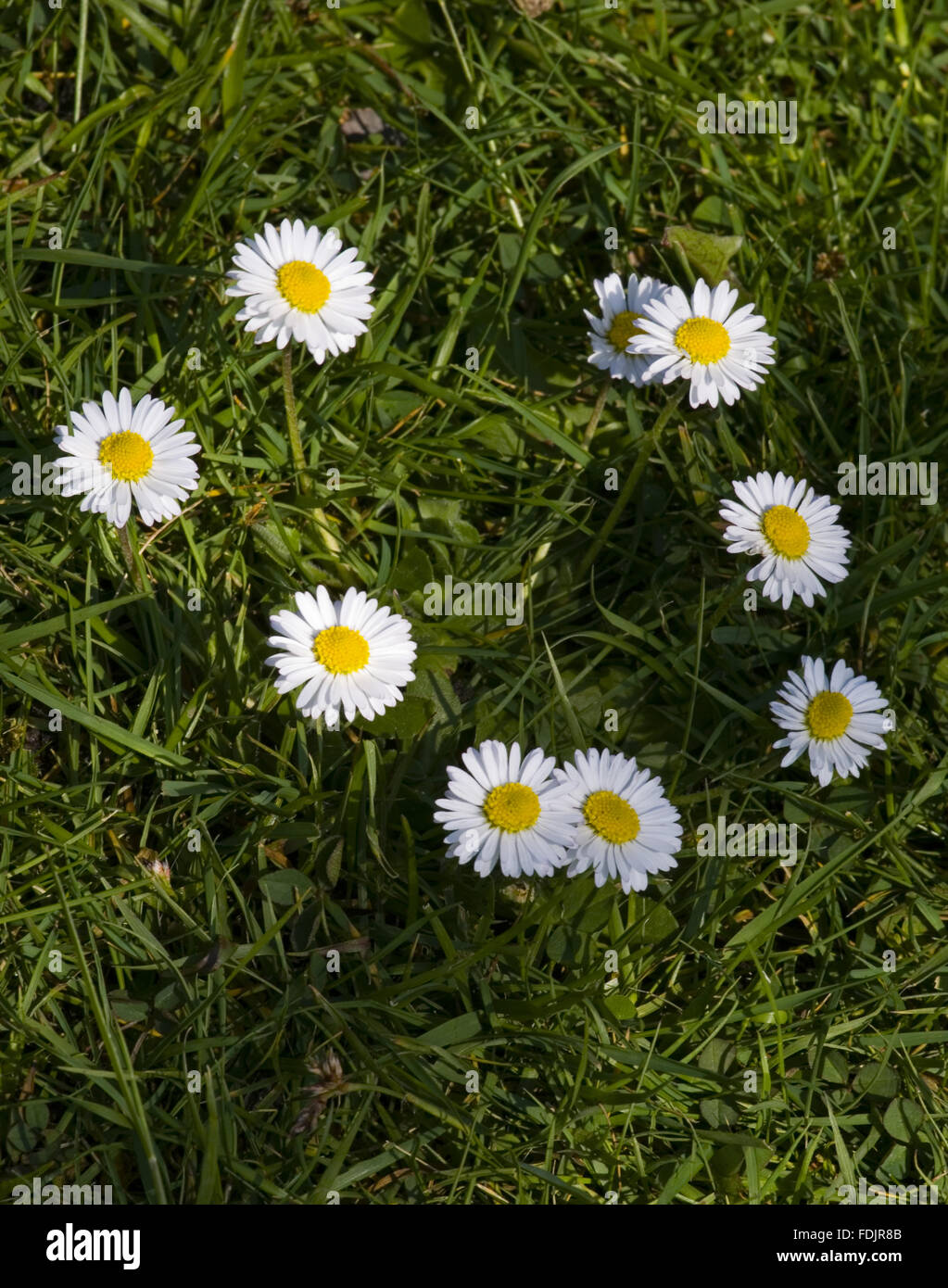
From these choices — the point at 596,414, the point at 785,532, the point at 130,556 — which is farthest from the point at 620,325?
Answer: the point at 130,556

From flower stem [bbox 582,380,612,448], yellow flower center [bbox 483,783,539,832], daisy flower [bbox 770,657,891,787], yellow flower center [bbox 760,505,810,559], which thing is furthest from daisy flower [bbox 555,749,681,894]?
flower stem [bbox 582,380,612,448]

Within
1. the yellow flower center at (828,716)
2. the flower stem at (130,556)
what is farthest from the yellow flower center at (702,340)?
the flower stem at (130,556)

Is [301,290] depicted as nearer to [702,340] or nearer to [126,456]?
[126,456]

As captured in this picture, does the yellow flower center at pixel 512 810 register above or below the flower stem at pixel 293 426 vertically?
below

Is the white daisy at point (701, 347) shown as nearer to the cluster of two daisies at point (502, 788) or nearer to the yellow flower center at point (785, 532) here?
the yellow flower center at point (785, 532)

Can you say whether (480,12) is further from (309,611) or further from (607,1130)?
(607,1130)
